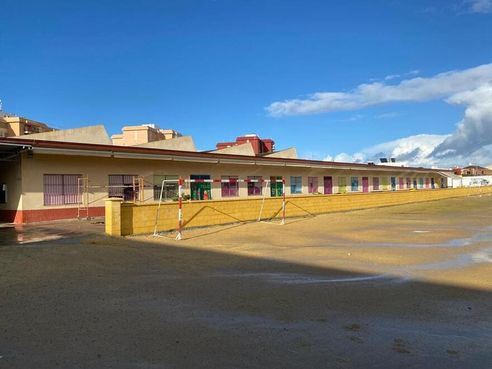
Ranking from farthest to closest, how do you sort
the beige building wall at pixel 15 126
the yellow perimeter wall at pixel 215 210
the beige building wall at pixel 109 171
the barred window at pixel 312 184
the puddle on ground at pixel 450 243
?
→ the beige building wall at pixel 15 126 < the barred window at pixel 312 184 < the beige building wall at pixel 109 171 < the yellow perimeter wall at pixel 215 210 < the puddle on ground at pixel 450 243

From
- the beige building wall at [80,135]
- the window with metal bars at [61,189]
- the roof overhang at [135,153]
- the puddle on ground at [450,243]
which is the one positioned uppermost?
the beige building wall at [80,135]

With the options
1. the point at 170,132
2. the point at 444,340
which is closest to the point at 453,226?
the point at 444,340

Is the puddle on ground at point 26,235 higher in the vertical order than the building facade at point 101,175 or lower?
lower

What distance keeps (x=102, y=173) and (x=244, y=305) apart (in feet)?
67.5

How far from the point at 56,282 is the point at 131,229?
7.43 metres

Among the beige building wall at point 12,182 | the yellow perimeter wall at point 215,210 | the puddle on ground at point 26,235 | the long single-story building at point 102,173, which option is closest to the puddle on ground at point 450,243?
the long single-story building at point 102,173

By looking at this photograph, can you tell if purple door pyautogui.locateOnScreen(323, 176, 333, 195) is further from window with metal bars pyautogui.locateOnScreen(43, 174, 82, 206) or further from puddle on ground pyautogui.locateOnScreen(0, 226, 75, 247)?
puddle on ground pyautogui.locateOnScreen(0, 226, 75, 247)

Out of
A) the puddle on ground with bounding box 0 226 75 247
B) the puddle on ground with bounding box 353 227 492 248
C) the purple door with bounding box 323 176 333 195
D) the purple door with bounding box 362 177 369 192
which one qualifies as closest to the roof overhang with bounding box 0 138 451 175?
the purple door with bounding box 323 176 333 195

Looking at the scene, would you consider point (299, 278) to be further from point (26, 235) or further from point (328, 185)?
point (328, 185)

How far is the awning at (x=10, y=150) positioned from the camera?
20634 mm

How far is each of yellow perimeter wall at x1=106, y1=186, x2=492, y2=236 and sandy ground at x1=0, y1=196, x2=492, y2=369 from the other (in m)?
1.89

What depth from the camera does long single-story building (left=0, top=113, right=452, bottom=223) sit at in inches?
897

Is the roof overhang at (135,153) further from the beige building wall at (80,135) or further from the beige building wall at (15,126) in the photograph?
the beige building wall at (15,126)

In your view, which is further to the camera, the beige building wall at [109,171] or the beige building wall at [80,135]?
the beige building wall at [80,135]
